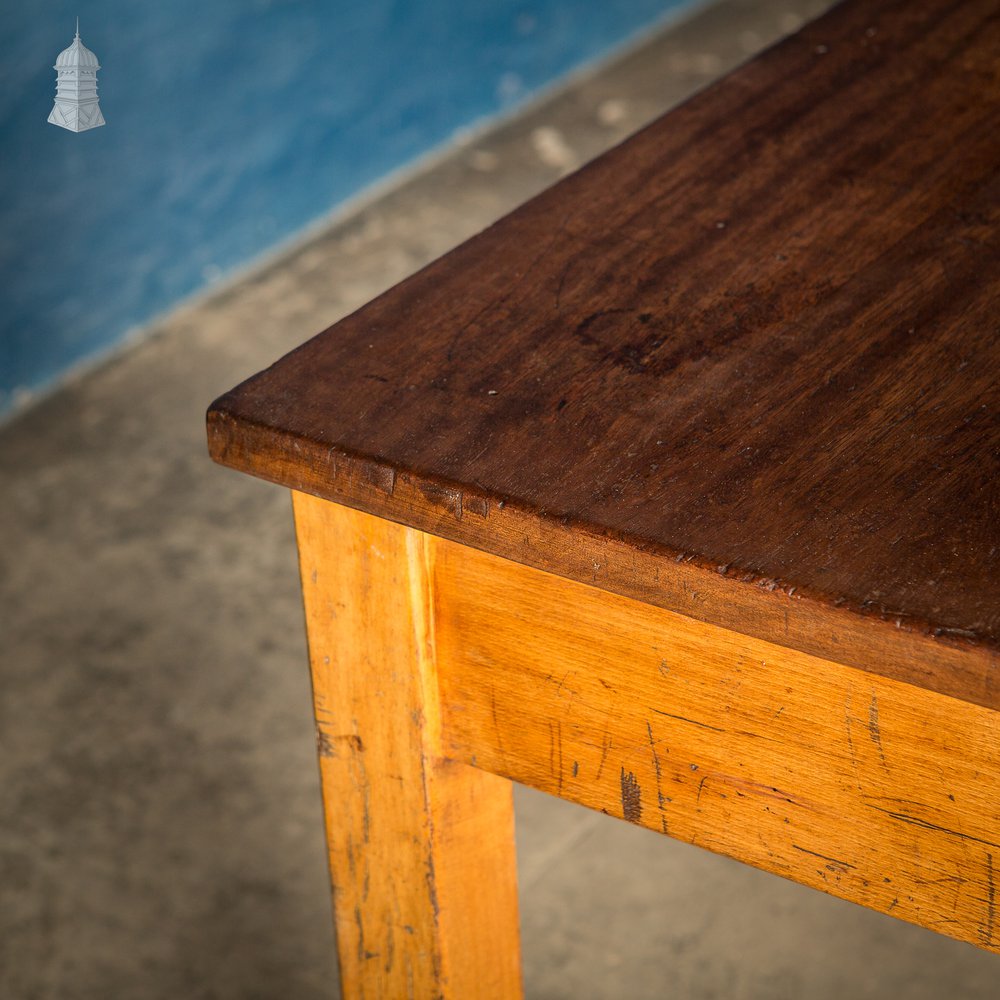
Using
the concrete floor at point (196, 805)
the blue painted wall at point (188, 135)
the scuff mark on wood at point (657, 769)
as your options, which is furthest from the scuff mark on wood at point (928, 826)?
the blue painted wall at point (188, 135)

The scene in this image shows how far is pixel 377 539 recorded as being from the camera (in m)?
0.72

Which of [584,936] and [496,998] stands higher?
[496,998]

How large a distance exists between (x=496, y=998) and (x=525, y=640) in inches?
12.7

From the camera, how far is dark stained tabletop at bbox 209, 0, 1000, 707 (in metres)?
0.59

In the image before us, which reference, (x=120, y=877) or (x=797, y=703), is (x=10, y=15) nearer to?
(x=120, y=877)

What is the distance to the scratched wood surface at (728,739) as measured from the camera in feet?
2.06

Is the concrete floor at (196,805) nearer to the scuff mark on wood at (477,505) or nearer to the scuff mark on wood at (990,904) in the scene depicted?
the scuff mark on wood at (990,904)

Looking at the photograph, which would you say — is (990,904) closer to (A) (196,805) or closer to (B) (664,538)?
(B) (664,538)

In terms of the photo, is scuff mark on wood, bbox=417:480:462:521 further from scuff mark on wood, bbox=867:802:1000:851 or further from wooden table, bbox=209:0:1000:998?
scuff mark on wood, bbox=867:802:1000:851

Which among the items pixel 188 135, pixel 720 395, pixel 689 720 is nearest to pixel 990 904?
pixel 689 720

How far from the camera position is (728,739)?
2.23ft

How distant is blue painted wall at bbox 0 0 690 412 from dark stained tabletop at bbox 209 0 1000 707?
5.14 ft

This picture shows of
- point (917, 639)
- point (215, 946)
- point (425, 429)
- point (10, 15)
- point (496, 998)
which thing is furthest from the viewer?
point (10, 15)

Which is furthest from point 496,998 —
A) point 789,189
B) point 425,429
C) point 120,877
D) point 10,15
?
point 10,15
